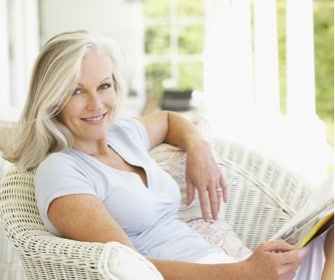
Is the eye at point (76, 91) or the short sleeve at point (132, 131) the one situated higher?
the eye at point (76, 91)

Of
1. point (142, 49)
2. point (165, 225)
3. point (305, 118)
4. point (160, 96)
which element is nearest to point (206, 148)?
point (165, 225)

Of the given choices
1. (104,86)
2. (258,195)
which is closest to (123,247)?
(104,86)

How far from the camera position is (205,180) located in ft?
7.79

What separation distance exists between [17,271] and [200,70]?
258 inches

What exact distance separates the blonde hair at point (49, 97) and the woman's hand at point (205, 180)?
42 centimetres

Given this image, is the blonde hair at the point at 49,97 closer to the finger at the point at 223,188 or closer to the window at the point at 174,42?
the finger at the point at 223,188

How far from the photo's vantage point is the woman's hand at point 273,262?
1.83 metres

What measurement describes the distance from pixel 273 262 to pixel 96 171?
0.54 meters

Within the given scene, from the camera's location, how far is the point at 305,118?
A: 3.66m

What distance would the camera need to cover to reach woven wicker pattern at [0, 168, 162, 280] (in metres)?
1.75

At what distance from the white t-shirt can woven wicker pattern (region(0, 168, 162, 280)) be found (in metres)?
0.08

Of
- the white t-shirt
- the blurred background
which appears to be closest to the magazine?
the white t-shirt

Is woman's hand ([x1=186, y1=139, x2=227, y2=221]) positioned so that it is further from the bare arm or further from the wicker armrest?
the bare arm

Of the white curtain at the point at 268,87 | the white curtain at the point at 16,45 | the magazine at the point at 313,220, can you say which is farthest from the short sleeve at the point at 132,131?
the white curtain at the point at 16,45
